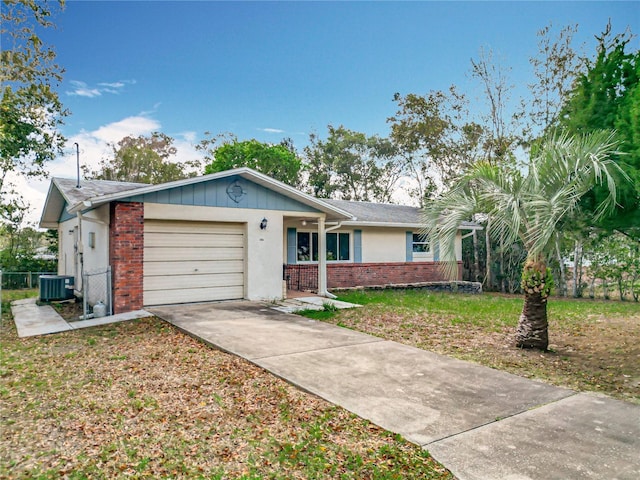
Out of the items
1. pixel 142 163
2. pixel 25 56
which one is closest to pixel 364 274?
pixel 25 56

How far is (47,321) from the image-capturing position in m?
9.14

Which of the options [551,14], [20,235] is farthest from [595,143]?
[20,235]

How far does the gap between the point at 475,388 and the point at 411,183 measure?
26.8 m

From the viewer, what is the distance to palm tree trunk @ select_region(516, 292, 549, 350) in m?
6.68

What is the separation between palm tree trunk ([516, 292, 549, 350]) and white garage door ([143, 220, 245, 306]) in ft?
24.1

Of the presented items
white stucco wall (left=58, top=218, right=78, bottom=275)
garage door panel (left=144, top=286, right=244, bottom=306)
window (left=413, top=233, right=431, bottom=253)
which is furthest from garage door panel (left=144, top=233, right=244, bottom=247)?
window (left=413, top=233, right=431, bottom=253)

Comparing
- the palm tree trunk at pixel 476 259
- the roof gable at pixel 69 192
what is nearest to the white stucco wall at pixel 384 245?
the palm tree trunk at pixel 476 259

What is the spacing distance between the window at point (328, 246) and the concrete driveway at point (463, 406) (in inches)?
320

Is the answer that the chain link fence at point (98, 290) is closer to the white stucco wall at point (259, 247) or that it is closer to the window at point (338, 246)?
the white stucco wall at point (259, 247)

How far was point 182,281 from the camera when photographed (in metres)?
10.7

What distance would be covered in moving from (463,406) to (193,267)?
8.16 m

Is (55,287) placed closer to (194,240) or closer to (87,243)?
(87,243)

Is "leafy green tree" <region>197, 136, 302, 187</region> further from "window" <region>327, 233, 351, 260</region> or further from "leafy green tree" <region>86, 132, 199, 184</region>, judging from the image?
"window" <region>327, 233, 351, 260</region>

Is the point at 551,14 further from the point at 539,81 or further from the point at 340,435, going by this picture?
the point at 340,435
